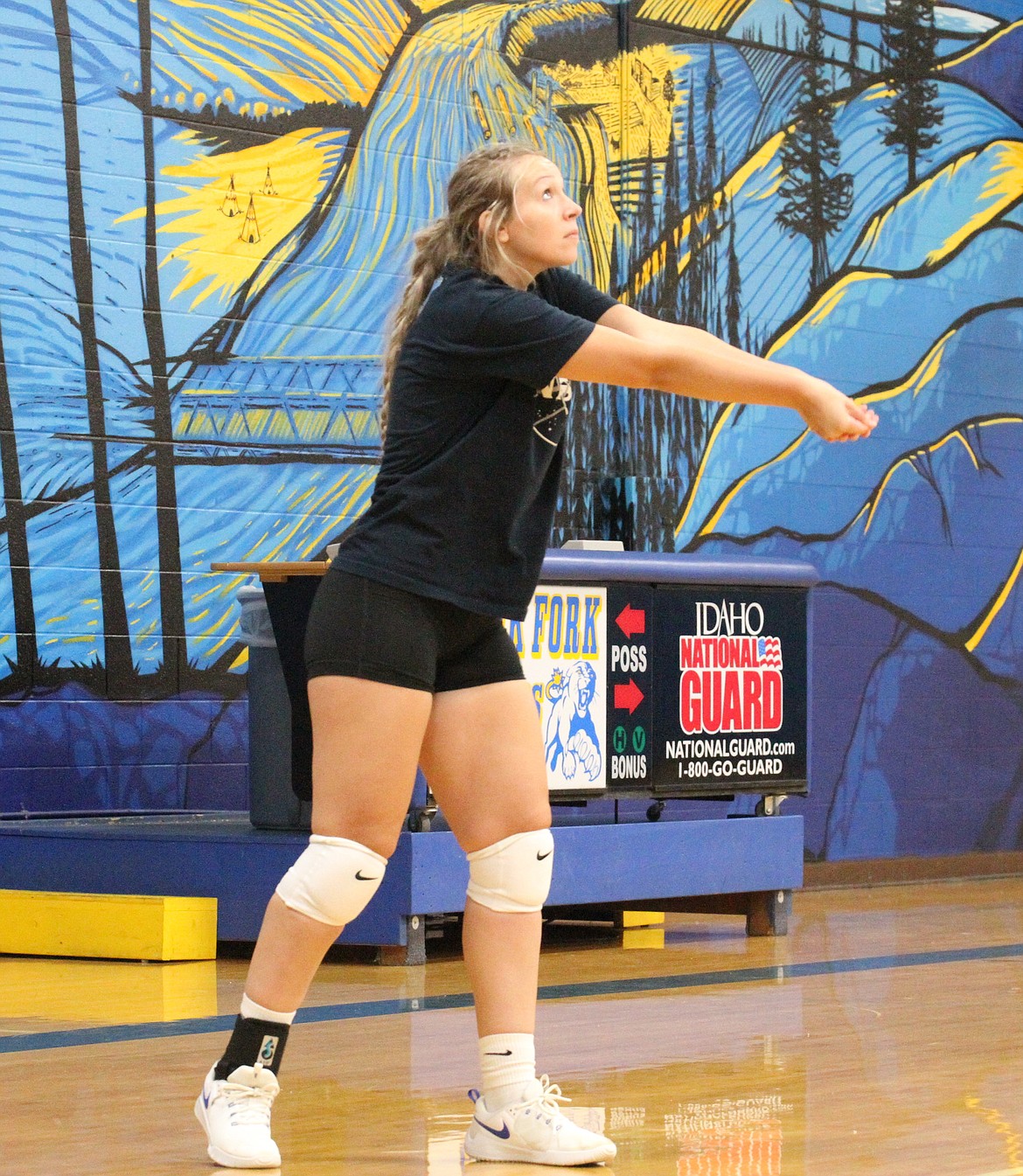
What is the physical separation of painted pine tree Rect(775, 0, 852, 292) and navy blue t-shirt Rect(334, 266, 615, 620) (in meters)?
5.99

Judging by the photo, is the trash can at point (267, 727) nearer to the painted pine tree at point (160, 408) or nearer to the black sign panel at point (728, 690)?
the painted pine tree at point (160, 408)

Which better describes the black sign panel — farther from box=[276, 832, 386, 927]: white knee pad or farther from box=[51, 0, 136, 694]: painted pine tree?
box=[276, 832, 386, 927]: white knee pad

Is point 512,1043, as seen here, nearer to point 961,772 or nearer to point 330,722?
point 330,722

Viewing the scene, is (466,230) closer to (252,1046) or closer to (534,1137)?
(252,1046)

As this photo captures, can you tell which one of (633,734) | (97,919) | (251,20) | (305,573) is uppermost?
(251,20)

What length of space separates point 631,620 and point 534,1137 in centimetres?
318

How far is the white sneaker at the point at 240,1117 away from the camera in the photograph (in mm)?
2713

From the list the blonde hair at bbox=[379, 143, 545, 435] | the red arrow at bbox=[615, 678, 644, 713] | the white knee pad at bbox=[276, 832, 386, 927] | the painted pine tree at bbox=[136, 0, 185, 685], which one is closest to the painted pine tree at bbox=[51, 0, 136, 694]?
the painted pine tree at bbox=[136, 0, 185, 685]

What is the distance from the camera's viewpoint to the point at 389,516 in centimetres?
282

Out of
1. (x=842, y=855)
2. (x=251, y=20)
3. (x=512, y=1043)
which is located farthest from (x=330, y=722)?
(x=842, y=855)

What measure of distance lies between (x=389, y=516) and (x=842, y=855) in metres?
6.04

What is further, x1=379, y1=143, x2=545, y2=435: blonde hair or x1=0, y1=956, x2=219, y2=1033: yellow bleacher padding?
x1=0, y1=956, x2=219, y2=1033: yellow bleacher padding

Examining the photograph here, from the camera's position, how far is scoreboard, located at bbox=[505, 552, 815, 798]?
5637 millimetres

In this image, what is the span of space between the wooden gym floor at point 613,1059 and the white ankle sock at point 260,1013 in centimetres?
22
